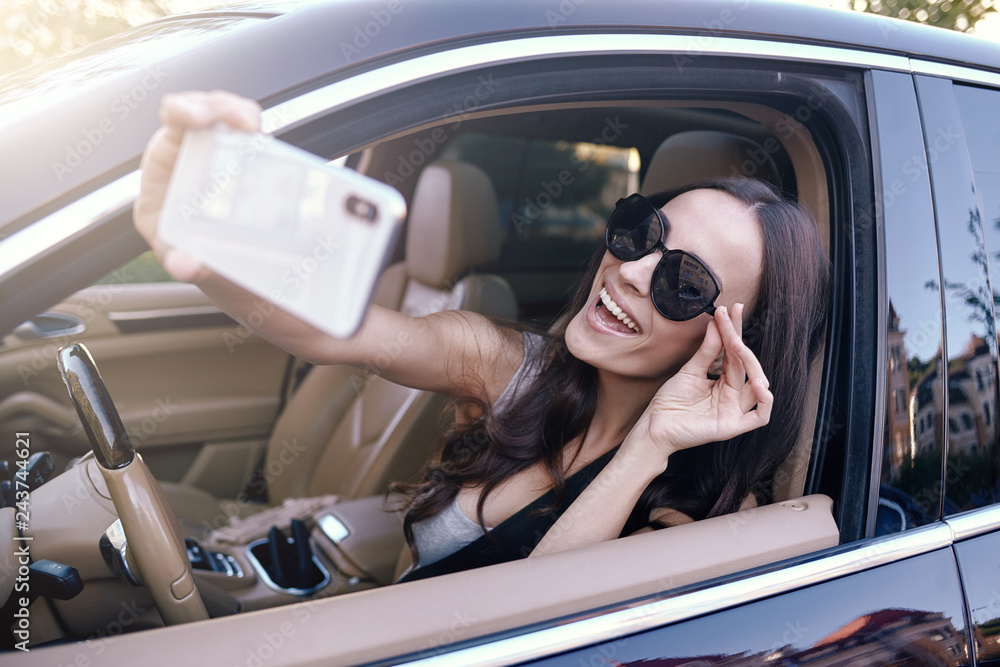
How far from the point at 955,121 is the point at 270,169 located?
4.28ft

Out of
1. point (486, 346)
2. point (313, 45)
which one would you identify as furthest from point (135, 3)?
point (313, 45)

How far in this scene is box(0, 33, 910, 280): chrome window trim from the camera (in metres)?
0.76

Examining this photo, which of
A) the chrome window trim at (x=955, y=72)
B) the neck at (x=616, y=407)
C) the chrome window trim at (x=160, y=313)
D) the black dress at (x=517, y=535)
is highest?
the chrome window trim at (x=955, y=72)

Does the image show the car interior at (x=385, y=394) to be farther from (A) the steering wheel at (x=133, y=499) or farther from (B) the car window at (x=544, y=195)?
(A) the steering wheel at (x=133, y=499)

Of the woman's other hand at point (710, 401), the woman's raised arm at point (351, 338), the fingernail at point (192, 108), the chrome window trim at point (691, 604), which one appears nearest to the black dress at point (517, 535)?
the woman's other hand at point (710, 401)

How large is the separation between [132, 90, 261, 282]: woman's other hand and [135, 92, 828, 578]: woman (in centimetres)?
35

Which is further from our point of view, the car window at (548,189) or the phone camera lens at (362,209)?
the car window at (548,189)

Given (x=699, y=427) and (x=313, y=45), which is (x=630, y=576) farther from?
(x=313, y=45)

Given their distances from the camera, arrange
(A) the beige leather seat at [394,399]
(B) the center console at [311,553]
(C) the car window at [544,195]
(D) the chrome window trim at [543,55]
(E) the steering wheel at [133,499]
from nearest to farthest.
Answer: (D) the chrome window trim at [543,55]
(E) the steering wheel at [133,499]
(B) the center console at [311,553]
(A) the beige leather seat at [394,399]
(C) the car window at [544,195]

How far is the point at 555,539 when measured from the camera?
1301 millimetres

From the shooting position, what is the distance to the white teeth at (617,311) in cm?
141
